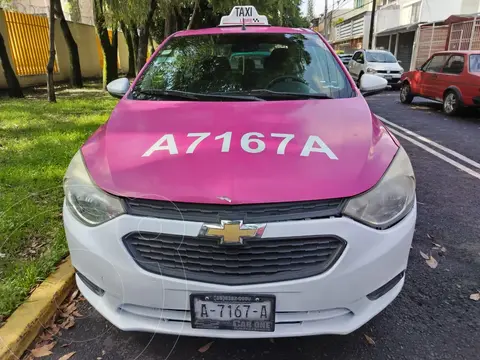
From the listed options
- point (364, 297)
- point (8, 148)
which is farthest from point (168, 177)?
point (8, 148)

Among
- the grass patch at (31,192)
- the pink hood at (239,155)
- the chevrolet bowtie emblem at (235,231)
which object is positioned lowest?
the grass patch at (31,192)

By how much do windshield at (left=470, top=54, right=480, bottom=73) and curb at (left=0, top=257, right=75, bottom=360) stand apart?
9.82 meters

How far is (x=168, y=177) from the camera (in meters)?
1.79

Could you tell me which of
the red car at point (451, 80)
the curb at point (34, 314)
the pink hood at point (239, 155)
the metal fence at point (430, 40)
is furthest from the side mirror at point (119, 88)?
the metal fence at point (430, 40)

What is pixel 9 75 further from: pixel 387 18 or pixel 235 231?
pixel 387 18

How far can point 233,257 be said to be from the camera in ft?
5.56

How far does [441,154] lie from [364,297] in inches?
198

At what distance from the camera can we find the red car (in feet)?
29.6

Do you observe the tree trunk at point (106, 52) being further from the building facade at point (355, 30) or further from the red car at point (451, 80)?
the building facade at point (355, 30)

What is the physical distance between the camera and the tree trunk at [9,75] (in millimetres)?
9896

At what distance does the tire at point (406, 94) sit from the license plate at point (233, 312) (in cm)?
1155

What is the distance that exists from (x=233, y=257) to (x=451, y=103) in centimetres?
983

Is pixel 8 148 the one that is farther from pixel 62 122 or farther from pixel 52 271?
pixel 52 271

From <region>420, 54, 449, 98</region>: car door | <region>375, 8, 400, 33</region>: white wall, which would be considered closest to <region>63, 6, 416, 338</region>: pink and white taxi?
<region>420, 54, 449, 98</region>: car door
